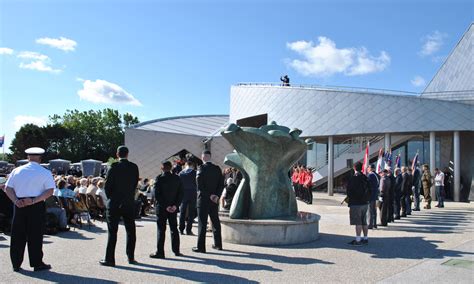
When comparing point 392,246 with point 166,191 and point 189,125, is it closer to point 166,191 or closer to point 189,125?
point 166,191

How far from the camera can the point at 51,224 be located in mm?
9172

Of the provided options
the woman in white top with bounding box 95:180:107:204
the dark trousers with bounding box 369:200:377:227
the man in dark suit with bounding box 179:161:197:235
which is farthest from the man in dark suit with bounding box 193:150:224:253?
the woman in white top with bounding box 95:180:107:204

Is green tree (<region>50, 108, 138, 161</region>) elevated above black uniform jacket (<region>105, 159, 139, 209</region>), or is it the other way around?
green tree (<region>50, 108, 138, 161</region>)

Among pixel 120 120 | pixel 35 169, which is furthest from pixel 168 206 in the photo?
pixel 120 120

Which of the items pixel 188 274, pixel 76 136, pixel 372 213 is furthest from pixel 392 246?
pixel 76 136

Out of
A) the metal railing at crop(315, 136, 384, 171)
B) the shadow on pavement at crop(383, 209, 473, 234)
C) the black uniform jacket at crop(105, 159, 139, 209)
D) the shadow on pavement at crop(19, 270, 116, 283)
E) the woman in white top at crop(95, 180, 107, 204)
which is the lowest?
the shadow on pavement at crop(19, 270, 116, 283)

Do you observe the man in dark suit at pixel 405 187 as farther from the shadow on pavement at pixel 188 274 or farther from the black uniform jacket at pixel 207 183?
the shadow on pavement at pixel 188 274

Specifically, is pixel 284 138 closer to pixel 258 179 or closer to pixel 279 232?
pixel 258 179

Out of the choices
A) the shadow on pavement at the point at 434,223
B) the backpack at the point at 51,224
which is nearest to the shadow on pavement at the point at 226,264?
the backpack at the point at 51,224

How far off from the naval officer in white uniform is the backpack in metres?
3.33

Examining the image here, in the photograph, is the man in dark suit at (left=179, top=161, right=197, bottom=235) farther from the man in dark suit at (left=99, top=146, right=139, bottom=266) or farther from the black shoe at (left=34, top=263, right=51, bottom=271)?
the black shoe at (left=34, top=263, right=51, bottom=271)

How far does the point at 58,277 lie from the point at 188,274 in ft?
5.38

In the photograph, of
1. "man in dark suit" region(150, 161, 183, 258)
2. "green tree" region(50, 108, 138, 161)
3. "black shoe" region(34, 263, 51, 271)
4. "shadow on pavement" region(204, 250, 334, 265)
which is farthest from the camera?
"green tree" region(50, 108, 138, 161)

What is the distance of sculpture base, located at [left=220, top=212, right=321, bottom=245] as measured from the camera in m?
7.97
